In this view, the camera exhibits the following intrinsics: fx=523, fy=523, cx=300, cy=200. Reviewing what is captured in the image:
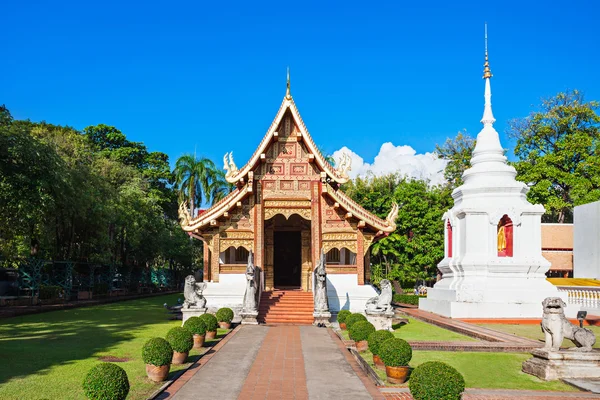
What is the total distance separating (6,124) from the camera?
1830cm

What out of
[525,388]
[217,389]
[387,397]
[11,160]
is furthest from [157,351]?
[11,160]

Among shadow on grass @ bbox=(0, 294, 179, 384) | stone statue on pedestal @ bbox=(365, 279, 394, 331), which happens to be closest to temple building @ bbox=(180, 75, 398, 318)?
stone statue on pedestal @ bbox=(365, 279, 394, 331)

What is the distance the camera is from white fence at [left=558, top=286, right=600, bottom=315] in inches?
765

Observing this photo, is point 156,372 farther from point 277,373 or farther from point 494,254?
point 494,254

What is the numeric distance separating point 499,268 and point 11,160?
17.9 metres

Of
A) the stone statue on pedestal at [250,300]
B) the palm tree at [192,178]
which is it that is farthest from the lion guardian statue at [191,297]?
the palm tree at [192,178]

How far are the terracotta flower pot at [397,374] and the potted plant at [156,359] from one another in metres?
3.68

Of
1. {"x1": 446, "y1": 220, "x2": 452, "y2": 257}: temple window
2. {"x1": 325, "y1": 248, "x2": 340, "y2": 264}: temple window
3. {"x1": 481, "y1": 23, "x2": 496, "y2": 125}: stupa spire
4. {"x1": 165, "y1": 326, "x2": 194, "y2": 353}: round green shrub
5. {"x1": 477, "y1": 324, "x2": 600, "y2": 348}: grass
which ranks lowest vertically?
{"x1": 477, "y1": 324, "x2": 600, "y2": 348}: grass

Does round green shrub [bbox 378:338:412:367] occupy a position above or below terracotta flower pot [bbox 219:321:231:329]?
above

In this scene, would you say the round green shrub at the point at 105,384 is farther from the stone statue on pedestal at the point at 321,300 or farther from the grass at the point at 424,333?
the stone statue on pedestal at the point at 321,300

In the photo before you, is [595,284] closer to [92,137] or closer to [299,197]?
[299,197]

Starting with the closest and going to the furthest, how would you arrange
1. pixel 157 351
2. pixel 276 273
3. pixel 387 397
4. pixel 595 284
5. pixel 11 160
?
pixel 387 397
pixel 157 351
pixel 11 160
pixel 595 284
pixel 276 273

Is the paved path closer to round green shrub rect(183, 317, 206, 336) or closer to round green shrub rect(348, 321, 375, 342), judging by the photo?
round green shrub rect(348, 321, 375, 342)

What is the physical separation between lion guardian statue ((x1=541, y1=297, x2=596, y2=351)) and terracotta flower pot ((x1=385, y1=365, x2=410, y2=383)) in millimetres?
3083
